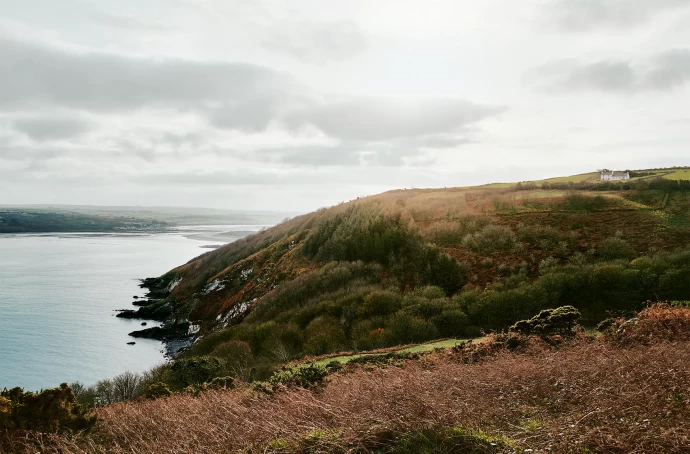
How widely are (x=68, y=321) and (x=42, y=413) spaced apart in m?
57.5

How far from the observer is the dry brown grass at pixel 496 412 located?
6.18 meters

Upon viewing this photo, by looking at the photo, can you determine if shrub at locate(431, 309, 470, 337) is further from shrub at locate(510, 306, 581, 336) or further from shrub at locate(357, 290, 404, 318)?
shrub at locate(510, 306, 581, 336)

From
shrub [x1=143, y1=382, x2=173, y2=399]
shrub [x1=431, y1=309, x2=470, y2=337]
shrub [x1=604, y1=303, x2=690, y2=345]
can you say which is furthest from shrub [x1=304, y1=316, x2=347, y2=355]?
shrub [x1=604, y1=303, x2=690, y2=345]

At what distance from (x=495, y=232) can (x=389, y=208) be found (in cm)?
1414

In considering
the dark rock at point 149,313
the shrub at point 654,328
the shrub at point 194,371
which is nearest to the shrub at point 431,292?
→ the shrub at point 194,371

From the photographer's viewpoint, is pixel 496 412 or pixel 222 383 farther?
pixel 222 383

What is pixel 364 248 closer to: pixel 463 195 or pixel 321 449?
pixel 463 195

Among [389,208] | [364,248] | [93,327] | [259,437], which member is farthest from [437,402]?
[93,327]

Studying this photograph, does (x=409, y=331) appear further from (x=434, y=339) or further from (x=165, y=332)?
(x=165, y=332)

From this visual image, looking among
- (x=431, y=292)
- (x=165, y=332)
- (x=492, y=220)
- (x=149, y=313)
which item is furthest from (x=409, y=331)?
(x=149, y=313)

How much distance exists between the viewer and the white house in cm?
5469

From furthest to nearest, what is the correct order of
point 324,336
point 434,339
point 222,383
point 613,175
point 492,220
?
point 613,175
point 492,220
point 324,336
point 434,339
point 222,383

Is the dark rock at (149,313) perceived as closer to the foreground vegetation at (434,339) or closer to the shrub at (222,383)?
the foreground vegetation at (434,339)

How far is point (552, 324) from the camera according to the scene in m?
17.4
